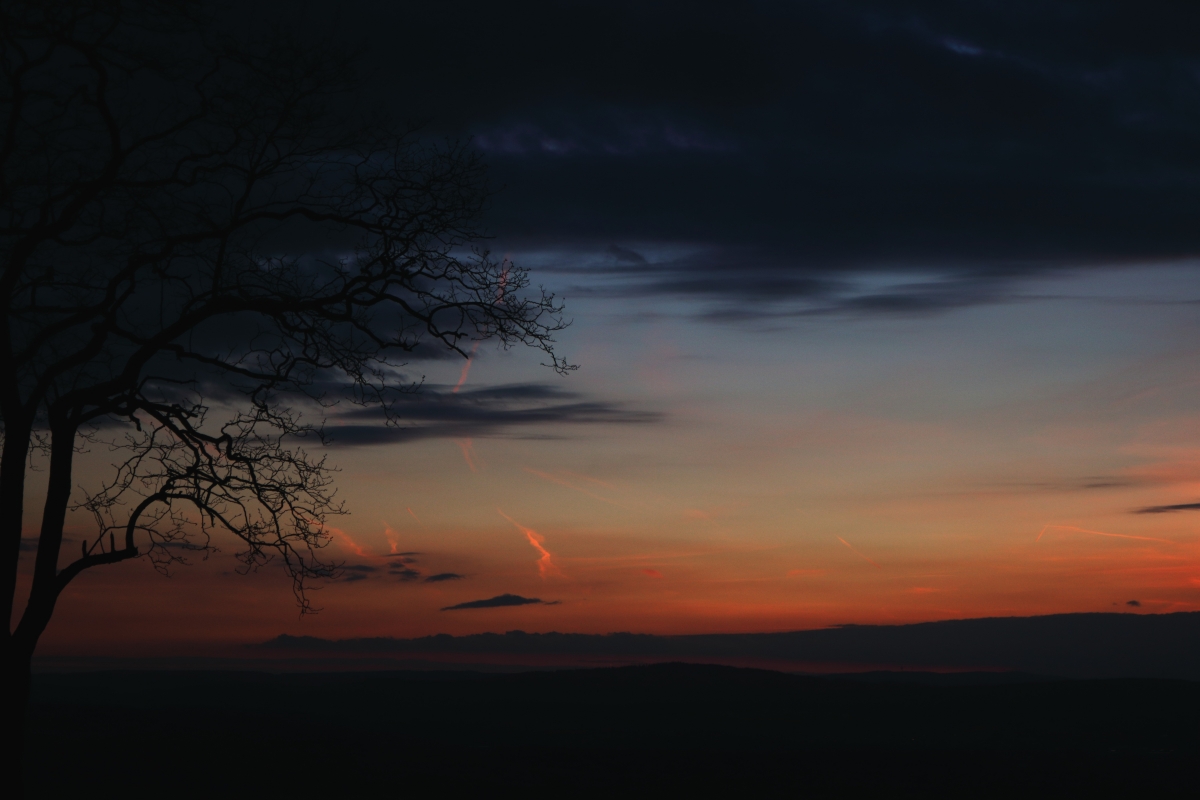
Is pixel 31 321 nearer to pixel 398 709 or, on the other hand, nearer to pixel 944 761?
pixel 944 761

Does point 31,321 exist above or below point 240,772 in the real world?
above

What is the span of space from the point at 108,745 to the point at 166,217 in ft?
120

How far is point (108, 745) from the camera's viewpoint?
41.7 metres

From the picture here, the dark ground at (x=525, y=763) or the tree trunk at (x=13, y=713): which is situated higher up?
the tree trunk at (x=13, y=713)

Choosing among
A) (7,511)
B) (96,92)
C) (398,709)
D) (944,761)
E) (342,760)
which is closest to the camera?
(7,511)

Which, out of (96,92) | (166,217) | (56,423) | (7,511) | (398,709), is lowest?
(398,709)

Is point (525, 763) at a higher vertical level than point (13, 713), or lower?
lower

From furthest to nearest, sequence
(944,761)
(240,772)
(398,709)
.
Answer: (398,709)
(944,761)
(240,772)

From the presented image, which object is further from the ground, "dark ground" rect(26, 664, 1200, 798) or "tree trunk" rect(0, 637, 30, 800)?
"tree trunk" rect(0, 637, 30, 800)

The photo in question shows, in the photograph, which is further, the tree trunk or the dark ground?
the dark ground

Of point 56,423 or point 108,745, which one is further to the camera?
point 108,745

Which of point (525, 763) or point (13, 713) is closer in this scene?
point (13, 713)

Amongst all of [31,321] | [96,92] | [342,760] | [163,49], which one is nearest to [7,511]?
[31,321]

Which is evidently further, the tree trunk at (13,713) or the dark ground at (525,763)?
the dark ground at (525,763)
